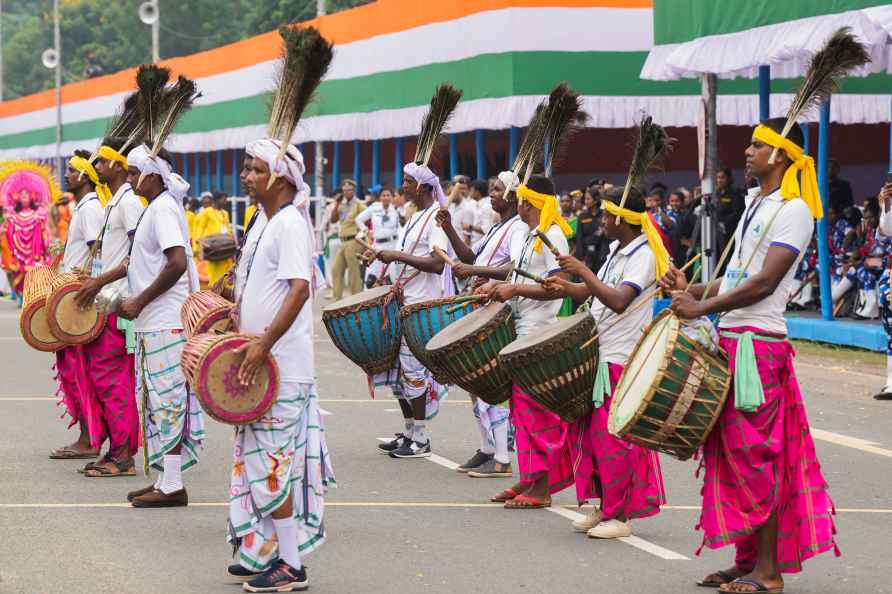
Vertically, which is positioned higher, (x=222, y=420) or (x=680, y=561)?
(x=222, y=420)

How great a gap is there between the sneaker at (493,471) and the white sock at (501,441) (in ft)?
0.13

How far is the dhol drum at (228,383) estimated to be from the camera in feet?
23.7

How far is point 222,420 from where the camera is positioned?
724cm

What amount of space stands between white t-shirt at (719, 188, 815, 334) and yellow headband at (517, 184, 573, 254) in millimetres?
2437

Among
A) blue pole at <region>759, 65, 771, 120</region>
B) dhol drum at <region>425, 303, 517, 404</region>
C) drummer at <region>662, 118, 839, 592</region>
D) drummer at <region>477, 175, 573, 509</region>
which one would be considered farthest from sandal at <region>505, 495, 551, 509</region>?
blue pole at <region>759, 65, 771, 120</region>

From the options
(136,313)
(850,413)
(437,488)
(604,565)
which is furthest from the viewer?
(850,413)

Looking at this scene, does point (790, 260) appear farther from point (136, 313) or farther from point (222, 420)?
point (136, 313)

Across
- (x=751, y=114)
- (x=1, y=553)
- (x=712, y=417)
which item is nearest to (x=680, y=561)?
(x=712, y=417)

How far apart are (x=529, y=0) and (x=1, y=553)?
64.6 ft

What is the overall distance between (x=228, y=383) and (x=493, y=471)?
12.5 feet

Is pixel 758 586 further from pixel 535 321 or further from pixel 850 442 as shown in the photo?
pixel 850 442

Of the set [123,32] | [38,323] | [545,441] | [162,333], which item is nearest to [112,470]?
[38,323]

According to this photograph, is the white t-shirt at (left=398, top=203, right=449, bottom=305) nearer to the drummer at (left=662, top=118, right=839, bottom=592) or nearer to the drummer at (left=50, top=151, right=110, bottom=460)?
the drummer at (left=50, top=151, right=110, bottom=460)

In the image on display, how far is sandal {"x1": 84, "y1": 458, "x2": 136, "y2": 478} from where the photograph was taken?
34.8 feet
